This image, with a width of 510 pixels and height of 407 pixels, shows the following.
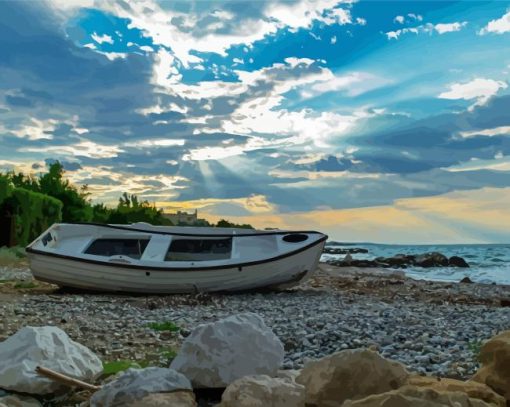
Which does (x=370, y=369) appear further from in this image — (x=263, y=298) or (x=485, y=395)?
(x=263, y=298)

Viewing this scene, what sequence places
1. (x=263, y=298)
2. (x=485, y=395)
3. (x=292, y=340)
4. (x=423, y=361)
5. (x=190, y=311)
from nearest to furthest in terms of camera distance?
(x=485, y=395)
(x=423, y=361)
(x=292, y=340)
(x=190, y=311)
(x=263, y=298)

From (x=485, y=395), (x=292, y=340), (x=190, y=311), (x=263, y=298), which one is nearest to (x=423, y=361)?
(x=292, y=340)

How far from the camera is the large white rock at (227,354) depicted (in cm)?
591

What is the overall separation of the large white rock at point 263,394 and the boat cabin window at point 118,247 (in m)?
13.4

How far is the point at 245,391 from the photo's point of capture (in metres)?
5.11

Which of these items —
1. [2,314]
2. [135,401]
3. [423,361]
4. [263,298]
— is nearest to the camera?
[135,401]

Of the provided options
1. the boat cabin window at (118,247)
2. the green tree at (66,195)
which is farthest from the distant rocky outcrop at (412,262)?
the boat cabin window at (118,247)

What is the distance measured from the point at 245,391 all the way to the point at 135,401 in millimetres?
908

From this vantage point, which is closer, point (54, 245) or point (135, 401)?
point (135, 401)

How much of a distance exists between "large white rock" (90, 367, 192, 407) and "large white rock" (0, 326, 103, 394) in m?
0.85

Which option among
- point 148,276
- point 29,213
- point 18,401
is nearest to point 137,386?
point 18,401

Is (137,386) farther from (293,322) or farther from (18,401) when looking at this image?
(293,322)

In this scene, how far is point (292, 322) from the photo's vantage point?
10336 millimetres

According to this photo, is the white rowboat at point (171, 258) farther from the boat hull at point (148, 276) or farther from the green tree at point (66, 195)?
the green tree at point (66, 195)
